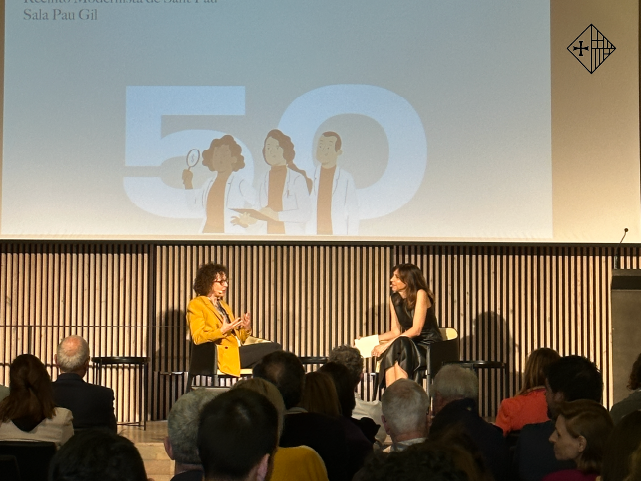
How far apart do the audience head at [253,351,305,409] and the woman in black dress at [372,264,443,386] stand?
345cm

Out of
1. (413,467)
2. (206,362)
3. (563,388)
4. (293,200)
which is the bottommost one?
(206,362)

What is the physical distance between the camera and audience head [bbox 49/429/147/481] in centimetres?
191

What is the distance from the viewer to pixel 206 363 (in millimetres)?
7102

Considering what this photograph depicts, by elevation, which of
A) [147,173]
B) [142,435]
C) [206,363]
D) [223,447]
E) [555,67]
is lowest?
[142,435]

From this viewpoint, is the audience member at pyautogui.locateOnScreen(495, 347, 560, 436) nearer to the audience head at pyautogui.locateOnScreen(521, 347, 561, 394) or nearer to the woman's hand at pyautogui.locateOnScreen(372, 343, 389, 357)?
the audience head at pyautogui.locateOnScreen(521, 347, 561, 394)

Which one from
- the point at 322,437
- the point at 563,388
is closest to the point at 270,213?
the point at 563,388

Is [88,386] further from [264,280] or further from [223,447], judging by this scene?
[264,280]

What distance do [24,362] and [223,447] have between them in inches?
99.3

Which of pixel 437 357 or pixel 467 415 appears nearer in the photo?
pixel 467 415

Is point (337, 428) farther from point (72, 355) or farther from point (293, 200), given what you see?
point (293, 200)

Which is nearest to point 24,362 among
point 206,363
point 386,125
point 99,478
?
point 99,478

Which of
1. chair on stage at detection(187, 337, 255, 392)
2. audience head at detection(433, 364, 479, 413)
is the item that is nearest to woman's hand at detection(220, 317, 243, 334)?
chair on stage at detection(187, 337, 255, 392)

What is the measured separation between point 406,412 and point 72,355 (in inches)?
86.8

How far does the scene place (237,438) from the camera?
6.25 feet
